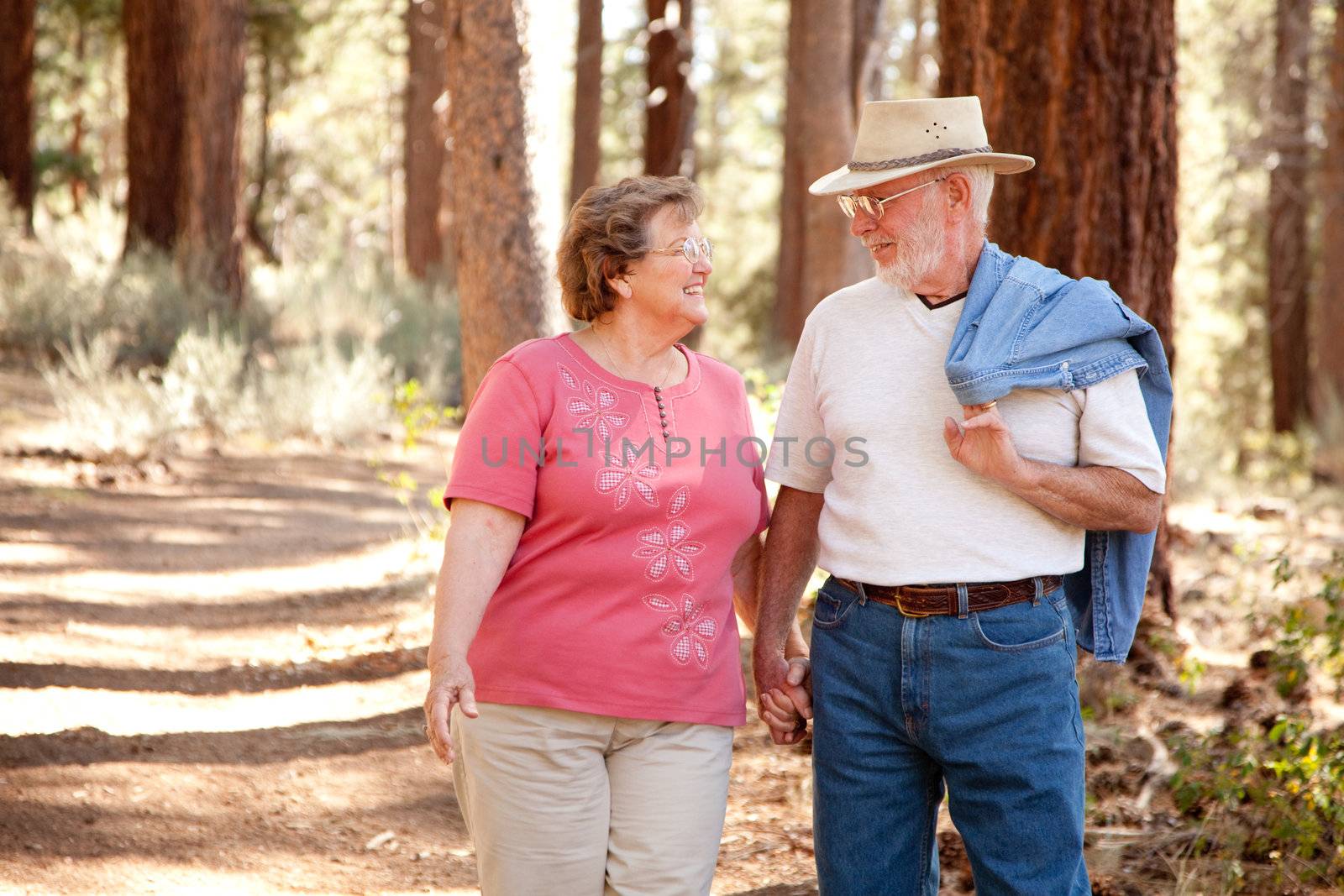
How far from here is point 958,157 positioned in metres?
2.61

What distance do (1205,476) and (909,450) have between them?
975 centimetres

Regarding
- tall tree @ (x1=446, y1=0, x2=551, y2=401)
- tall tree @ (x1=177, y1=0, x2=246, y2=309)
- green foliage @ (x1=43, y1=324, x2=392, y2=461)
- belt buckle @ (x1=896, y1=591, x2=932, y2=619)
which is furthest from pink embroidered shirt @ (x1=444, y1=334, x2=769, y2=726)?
tall tree @ (x1=177, y1=0, x2=246, y2=309)

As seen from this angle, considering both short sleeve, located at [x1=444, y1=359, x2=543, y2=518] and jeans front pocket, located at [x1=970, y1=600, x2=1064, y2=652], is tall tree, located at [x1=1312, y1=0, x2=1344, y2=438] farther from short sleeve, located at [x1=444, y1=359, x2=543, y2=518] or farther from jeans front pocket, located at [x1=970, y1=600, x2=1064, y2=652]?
short sleeve, located at [x1=444, y1=359, x2=543, y2=518]

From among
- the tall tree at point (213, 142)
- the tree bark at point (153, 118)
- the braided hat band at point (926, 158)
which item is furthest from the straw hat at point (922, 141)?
the tree bark at point (153, 118)

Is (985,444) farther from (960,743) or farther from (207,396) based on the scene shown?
(207,396)

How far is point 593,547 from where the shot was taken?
269 centimetres

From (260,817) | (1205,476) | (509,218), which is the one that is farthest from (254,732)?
(1205,476)

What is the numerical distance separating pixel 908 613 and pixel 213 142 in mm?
11133

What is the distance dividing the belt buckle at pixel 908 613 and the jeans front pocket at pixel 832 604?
0.10 m

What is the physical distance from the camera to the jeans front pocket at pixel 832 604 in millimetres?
2652

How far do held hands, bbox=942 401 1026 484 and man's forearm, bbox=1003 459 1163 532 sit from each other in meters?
0.03

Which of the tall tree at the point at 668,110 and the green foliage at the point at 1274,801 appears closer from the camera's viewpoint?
the green foliage at the point at 1274,801

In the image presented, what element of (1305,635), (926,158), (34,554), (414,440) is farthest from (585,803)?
(34,554)

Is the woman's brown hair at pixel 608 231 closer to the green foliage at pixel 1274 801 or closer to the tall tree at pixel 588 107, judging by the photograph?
the green foliage at pixel 1274 801
